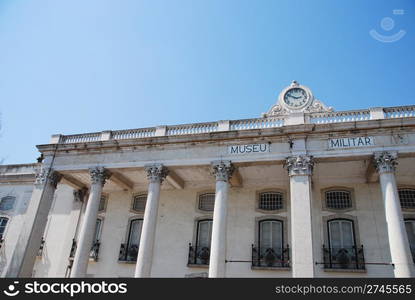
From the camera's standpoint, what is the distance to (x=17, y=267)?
17531mm

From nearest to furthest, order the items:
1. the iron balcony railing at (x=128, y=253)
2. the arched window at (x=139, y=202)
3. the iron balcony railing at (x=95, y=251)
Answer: the iron balcony railing at (x=128, y=253) → the iron balcony railing at (x=95, y=251) → the arched window at (x=139, y=202)

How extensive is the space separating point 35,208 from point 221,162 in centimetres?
1094

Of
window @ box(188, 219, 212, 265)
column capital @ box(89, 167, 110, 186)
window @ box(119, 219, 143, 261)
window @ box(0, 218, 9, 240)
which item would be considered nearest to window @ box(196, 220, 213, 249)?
window @ box(188, 219, 212, 265)

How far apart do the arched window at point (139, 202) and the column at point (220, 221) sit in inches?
282

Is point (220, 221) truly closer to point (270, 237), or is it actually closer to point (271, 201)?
point (270, 237)

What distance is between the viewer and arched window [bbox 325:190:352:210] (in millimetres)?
18750

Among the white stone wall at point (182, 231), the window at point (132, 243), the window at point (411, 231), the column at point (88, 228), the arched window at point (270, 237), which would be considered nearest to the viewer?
the column at point (88, 228)

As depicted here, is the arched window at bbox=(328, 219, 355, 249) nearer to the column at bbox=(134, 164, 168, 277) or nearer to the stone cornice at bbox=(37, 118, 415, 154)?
the stone cornice at bbox=(37, 118, 415, 154)

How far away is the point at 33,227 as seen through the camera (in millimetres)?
18578

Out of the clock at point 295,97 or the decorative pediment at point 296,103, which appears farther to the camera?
the clock at point 295,97

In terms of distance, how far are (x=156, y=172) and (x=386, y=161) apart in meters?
11.1

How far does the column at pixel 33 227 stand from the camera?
17.7 meters

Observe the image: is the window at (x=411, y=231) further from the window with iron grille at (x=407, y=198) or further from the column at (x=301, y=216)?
the column at (x=301, y=216)

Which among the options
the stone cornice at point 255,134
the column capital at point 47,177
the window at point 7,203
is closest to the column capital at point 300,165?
the stone cornice at point 255,134
